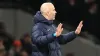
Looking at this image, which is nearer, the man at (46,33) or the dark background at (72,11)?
the man at (46,33)

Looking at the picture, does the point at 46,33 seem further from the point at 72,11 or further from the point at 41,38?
the point at 72,11

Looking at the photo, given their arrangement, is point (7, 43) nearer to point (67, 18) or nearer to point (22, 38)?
point (22, 38)

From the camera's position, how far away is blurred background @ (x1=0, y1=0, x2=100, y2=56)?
1320 centimetres

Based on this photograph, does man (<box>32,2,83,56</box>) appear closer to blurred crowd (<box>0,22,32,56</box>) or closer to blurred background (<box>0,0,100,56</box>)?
blurred crowd (<box>0,22,32,56</box>)

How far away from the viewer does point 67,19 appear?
13.7 meters

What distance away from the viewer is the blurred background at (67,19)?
13195mm

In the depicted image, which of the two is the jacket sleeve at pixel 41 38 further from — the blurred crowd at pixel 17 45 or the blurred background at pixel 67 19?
the blurred background at pixel 67 19

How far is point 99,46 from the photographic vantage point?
13.4 meters

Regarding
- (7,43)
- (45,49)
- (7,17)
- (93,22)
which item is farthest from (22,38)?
(45,49)

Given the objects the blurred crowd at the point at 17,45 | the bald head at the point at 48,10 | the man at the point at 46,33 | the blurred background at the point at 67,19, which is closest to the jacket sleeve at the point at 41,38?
the man at the point at 46,33

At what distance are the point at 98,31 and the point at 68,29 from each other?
0.87 m

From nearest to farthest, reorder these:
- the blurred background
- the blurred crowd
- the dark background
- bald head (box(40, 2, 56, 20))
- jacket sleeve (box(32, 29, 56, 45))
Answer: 1. jacket sleeve (box(32, 29, 56, 45))
2. bald head (box(40, 2, 56, 20))
3. the blurred crowd
4. the blurred background
5. the dark background

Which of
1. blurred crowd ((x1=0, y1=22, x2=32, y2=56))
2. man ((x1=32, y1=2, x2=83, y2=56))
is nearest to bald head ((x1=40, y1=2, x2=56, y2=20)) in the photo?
man ((x1=32, y1=2, x2=83, y2=56))

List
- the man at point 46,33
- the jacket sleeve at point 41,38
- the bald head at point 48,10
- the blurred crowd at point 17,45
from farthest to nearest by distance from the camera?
the blurred crowd at point 17,45 → the bald head at point 48,10 → the man at point 46,33 → the jacket sleeve at point 41,38
